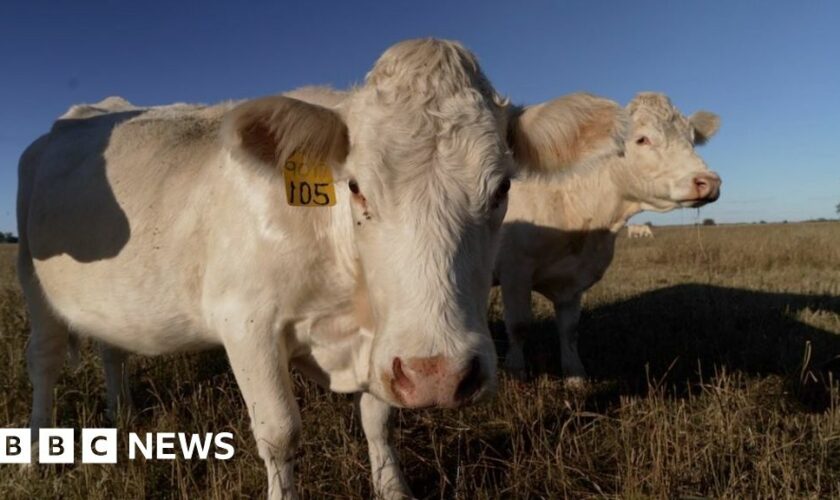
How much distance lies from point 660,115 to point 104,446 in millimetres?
5863

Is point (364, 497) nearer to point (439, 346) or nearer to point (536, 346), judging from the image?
point (439, 346)

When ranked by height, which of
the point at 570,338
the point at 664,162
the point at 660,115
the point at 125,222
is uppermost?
the point at 660,115

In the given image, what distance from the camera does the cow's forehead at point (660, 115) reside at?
625 centimetres

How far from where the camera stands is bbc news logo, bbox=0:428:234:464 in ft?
11.5

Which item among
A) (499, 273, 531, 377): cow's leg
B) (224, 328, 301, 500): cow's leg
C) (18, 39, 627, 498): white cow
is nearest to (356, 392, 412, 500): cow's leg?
(18, 39, 627, 498): white cow

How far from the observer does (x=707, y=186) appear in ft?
18.9

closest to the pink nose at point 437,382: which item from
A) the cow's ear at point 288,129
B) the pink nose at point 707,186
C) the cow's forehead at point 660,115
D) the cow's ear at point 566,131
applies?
the cow's ear at point 288,129

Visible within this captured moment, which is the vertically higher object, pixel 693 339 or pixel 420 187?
pixel 420 187

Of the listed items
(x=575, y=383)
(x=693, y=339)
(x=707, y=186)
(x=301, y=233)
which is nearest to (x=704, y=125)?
(x=707, y=186)

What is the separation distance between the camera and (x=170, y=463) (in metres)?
3.48

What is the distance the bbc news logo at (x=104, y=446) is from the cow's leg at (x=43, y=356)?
16cm

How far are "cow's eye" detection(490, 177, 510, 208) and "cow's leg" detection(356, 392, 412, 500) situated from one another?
1614 mm

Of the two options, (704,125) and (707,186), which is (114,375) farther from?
(704,125)

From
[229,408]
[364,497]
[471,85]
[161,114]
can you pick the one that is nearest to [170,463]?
[229,408]
